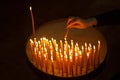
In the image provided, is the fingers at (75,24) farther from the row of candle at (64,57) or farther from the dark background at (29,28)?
the dark background at (29,28)

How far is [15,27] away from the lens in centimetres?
322

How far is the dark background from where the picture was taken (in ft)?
8.98

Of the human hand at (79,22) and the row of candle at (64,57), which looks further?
the human hand at (79,22)

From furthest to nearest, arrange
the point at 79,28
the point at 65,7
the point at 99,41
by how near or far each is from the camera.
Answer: the point at 65,7 → the point at 79,28 → the point at 99,41

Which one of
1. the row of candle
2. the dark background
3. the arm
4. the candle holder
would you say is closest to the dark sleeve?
the arm

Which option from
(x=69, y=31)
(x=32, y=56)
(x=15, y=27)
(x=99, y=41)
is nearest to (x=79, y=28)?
(x=69, y=31)

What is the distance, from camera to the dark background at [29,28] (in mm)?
2736

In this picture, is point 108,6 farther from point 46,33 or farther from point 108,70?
point 46,33

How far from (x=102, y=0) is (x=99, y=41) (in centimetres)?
147

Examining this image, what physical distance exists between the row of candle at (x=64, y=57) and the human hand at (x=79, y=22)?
5.6 inches

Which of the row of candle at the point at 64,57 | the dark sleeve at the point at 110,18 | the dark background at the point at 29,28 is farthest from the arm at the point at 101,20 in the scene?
the dark background at the point at 29,28

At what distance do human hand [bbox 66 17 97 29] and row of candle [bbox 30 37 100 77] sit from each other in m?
0.14

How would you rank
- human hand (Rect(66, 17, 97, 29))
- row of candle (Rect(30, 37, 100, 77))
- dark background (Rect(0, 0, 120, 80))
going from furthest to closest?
dark background (Rect(0, 0, 120, 80)) → human hand (Rect(66, 17, 97, 29)) → row of candle (Rect(30, 37, 100, 77))

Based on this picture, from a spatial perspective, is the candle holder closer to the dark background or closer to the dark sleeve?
the dark sleeve
